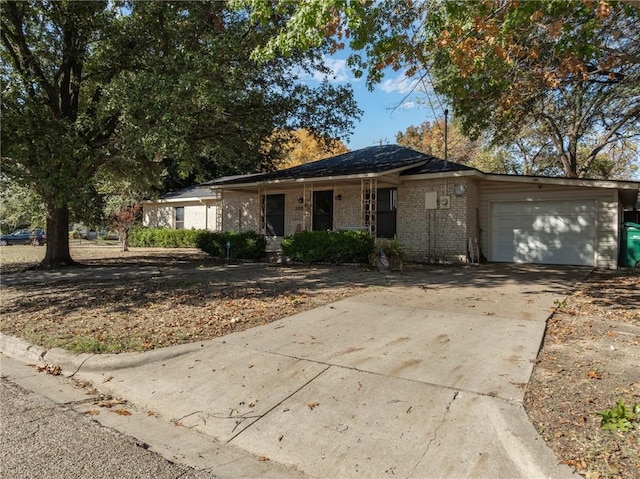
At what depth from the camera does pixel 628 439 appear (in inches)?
114

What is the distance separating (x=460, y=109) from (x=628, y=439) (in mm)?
9208

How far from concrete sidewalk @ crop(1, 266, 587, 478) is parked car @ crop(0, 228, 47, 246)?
29.4 m

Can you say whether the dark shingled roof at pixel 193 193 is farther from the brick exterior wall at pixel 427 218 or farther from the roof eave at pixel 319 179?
the brick exterior wall at pixel 427 218

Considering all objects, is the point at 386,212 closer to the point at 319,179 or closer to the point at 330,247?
the point at 319,179

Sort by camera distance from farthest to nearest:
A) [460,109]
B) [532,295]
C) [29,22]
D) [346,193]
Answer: [346,193] → [29,22] → [460,109] → [532,295]

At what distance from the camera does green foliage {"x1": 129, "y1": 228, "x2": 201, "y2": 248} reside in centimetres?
2405

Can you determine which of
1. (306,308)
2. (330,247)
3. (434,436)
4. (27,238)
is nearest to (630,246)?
(330,247)

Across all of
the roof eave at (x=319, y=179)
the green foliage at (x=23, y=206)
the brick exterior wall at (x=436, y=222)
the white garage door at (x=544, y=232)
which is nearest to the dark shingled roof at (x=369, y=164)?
the roof eave at (x=319, y=179)

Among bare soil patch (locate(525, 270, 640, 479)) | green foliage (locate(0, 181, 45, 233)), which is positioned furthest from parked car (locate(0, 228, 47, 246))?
bare soil patch (locate(525, 270, 640, 479))

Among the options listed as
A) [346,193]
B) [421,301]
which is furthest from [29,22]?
[421,301]

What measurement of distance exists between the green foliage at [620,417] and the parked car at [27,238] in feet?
114

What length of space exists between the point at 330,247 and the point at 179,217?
1572 centimetres

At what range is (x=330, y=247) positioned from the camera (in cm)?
1384

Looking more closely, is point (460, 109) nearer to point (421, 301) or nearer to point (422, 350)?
point (421, 301)
